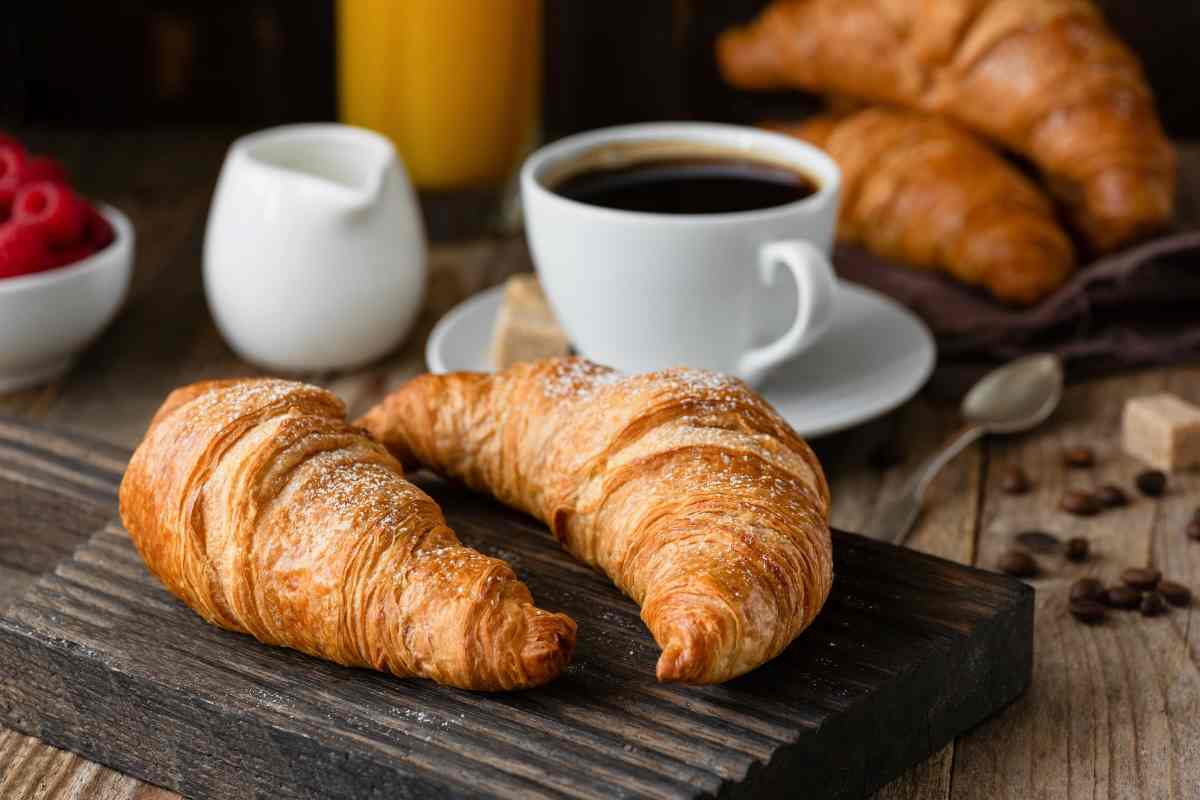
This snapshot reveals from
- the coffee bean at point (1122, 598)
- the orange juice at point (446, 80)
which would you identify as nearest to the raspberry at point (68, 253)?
the orange juice at point (446, 80)

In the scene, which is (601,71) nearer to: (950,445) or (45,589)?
(950,445)

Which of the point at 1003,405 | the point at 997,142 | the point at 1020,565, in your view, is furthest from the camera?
the point at 997,142

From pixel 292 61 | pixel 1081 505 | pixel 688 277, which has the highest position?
pixel 688 277

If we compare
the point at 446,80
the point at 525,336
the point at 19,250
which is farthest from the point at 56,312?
the point at 446,80

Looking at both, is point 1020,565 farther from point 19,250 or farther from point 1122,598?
point 19,250

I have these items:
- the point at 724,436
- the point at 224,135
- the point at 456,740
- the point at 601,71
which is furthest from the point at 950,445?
the point at 224,135

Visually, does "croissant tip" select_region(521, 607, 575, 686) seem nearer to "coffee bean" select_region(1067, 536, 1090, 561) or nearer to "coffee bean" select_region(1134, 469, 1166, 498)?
"coffee bean" select_region(1067, 536, 1090, 561)
